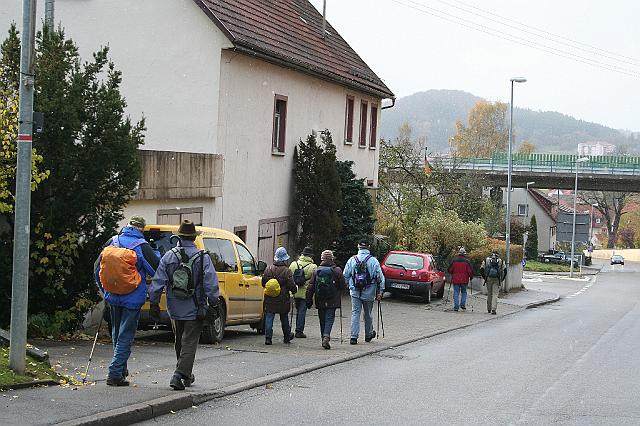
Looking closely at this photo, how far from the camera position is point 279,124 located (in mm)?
28406

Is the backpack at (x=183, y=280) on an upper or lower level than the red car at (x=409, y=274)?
upper

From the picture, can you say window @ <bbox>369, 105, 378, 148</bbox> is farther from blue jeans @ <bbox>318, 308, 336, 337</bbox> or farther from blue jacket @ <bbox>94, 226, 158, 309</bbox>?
blue jacket @ <bbox>94, 226, 158, 309</bbox>

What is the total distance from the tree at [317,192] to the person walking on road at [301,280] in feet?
36.1

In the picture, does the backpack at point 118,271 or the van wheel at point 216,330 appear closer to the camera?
the backpack at point 118,271

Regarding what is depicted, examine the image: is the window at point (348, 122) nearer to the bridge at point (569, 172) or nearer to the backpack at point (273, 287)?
the backpack at point (273, 287)

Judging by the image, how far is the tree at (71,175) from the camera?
14664 mm

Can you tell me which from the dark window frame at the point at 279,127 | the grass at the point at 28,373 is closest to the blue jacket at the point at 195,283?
the grass at the point at 28,373

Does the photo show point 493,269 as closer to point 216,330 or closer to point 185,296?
point 216,330

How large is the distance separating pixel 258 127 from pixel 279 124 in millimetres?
2084

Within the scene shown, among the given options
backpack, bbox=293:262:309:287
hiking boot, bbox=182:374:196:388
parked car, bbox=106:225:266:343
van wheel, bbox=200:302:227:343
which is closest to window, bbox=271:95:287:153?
backpack, bbox=293:262:309:287

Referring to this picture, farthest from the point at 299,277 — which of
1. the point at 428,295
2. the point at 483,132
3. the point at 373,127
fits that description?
the point at 483,132

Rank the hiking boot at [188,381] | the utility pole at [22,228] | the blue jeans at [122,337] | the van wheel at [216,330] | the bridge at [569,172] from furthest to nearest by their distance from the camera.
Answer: the bridge at [569,172] → the van wheel at [216,330] → the hiking boot at [188,381] → the blue jeans at [122,337] → the utility pole at [22,228]

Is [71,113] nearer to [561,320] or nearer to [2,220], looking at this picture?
[2,220]

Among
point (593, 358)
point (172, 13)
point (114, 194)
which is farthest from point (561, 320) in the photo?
point (114, 194)
